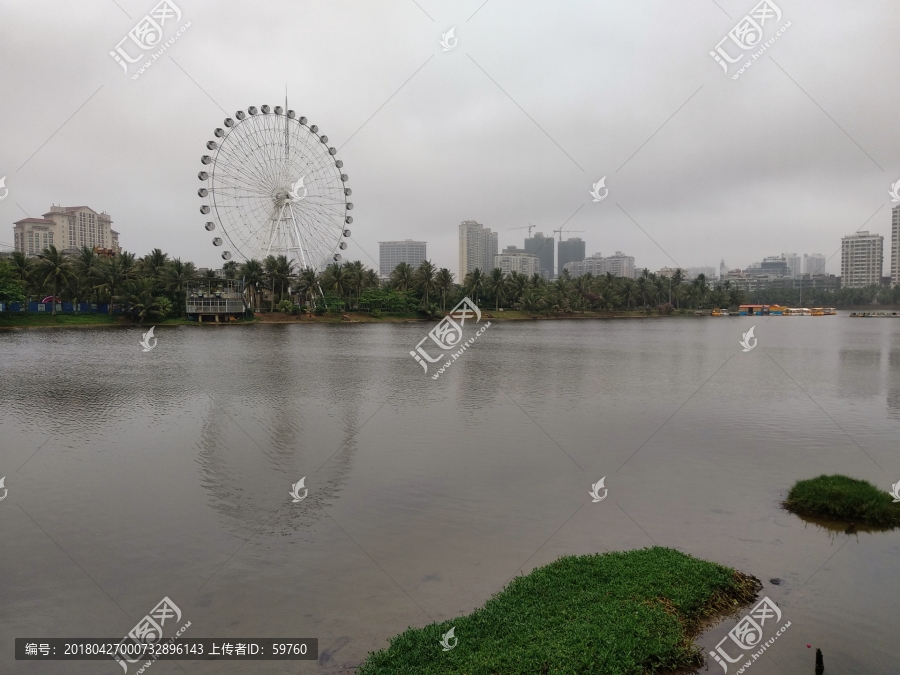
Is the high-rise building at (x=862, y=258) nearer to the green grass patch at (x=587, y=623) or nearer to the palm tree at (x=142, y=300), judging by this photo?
the palm tree at (x=142, y=300)

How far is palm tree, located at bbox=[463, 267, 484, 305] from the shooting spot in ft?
331

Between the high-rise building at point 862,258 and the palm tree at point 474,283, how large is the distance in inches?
5241

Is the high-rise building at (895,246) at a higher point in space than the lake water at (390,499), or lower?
higher

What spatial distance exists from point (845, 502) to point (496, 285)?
305 feet

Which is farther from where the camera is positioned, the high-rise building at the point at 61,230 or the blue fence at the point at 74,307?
the high-rise building at the point at 61,230

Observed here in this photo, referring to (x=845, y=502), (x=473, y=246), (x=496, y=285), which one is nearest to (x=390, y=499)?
(x=845, y=502)

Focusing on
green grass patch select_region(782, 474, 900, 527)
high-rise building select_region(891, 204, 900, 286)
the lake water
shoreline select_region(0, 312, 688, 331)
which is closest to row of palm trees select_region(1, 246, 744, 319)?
shoreline select_region(0, 312, 688, 331)

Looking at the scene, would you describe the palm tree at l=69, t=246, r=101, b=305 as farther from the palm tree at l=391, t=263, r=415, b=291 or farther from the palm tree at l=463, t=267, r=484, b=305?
the palm tree at l=463, t=267, r=484, b=305

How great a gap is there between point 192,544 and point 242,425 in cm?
904

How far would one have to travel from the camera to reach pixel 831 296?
600 feet

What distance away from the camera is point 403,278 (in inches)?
3831

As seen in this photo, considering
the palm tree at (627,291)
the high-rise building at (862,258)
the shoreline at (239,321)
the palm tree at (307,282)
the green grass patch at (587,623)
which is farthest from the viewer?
the high-rise building at (862,258)

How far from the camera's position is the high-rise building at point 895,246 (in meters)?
119

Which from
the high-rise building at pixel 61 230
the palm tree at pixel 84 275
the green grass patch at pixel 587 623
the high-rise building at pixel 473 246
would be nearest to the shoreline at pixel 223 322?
the palm tree at pixel 84 275
